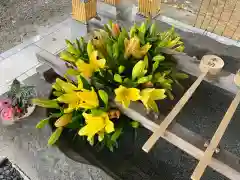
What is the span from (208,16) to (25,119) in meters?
2.36

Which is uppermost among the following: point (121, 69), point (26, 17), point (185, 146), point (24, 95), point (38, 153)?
point (121, 69)

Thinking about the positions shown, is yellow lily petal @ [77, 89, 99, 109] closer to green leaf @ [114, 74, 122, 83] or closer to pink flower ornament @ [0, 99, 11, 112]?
green leaf @ [114, 74, 122, 83]

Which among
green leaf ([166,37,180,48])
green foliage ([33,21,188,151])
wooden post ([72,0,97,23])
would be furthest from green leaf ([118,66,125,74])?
wooden post ([72,0,97,23])

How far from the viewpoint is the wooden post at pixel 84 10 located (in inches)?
77.7

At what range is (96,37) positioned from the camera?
1.59m

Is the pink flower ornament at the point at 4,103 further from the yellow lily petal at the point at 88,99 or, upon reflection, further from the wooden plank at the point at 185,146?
the wooden plank at the point at 185,146

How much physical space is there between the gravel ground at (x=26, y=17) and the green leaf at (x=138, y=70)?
65.0 inches

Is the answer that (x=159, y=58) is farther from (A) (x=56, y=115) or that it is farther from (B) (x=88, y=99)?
(A) (x=56, y=115)

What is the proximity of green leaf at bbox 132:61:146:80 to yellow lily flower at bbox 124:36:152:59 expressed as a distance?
13 cm

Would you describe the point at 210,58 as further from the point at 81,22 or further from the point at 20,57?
the point at 20,57

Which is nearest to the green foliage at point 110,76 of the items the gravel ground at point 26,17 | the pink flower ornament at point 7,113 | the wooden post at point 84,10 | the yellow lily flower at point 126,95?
the yellow lily flower at point 126,95

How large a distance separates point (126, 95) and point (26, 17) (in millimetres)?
2037

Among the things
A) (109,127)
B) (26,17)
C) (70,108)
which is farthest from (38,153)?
(26,17)

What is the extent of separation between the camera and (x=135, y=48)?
1434 mm
